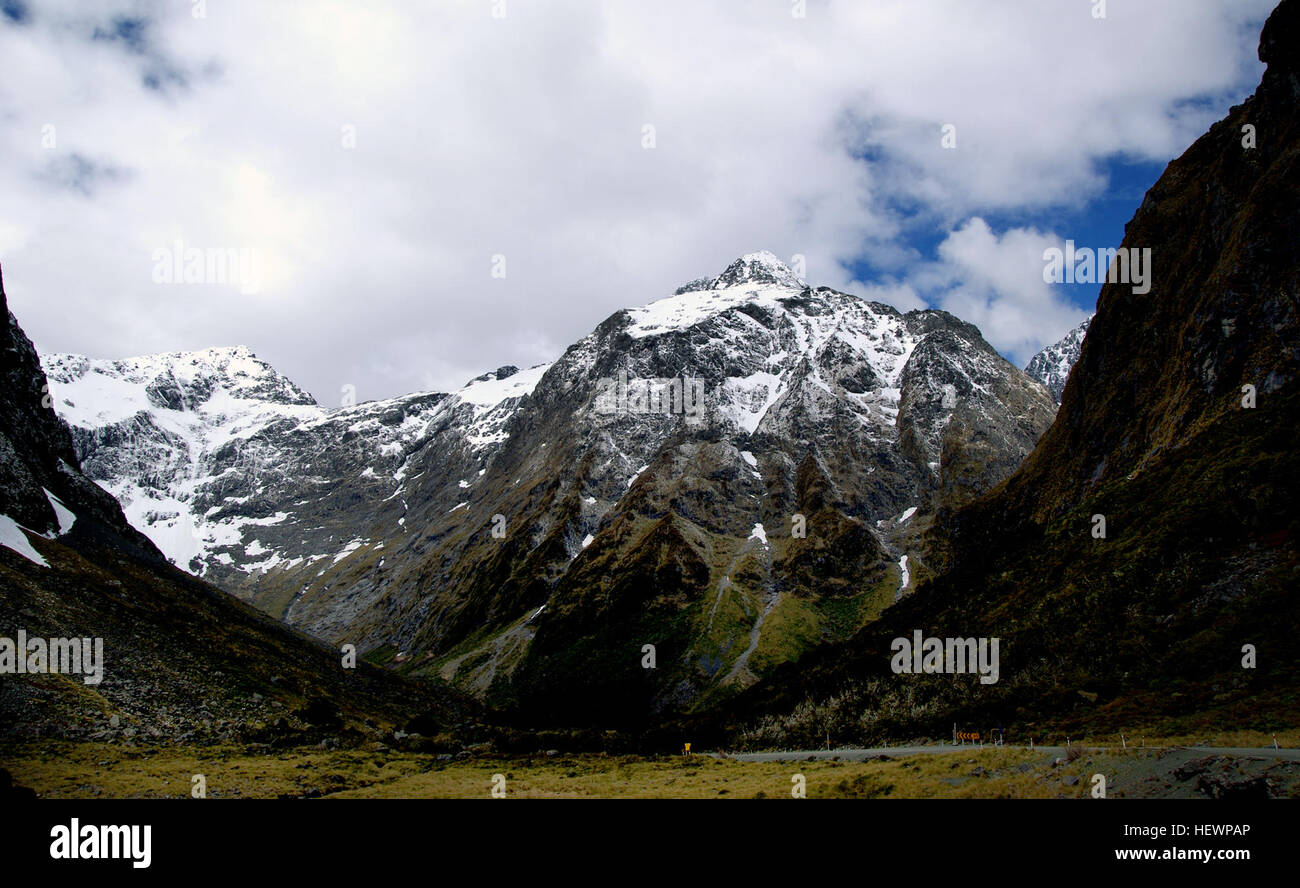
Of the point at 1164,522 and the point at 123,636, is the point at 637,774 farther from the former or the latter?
the point at 1164,522

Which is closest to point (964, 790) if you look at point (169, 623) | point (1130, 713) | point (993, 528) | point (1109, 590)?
point (1130, 713)

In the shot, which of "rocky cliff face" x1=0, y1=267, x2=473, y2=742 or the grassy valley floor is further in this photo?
"rocky cliff face" x1=0, y1=267, x2=473, y2=742

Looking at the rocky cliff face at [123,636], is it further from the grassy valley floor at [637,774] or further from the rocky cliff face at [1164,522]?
the rocky cliff face at [1164,522]

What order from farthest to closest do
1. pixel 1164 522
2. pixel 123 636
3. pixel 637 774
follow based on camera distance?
pixel 1164 522 → pixel 123 636 → pixel 637 774

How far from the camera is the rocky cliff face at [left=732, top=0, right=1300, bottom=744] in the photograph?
204 ft

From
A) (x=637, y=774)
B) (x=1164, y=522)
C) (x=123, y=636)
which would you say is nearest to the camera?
(x=637, y=774)

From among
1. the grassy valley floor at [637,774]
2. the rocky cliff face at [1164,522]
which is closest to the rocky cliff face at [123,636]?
the grassy valley floor at [637,774]

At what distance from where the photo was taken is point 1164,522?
263ft

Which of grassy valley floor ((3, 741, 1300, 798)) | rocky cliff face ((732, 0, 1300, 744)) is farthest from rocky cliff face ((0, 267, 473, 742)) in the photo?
rocky cliff face ((732, 0, 1300, 744))

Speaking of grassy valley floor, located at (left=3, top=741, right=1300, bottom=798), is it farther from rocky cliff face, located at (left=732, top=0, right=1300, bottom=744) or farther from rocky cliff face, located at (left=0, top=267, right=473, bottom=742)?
rocky cliff face, located at (left=732, top=0, right=1300, bottom=744)

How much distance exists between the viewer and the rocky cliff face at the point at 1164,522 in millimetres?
62125

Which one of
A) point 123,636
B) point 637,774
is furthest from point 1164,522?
point 123,636

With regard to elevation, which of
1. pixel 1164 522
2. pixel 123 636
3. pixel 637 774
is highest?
pixel 1164 522

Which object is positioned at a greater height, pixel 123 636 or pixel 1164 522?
pixel 1164 522
